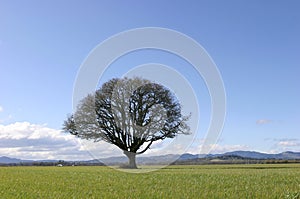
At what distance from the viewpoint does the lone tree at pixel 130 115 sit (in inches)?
1900

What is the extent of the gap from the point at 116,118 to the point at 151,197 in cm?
3870

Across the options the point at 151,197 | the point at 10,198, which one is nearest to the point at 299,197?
the point at 151,197

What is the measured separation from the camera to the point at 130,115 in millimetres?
48062

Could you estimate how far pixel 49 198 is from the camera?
36.0ft

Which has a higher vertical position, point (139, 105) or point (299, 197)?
point (139, 105)

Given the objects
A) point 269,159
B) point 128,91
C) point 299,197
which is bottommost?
point 299,197

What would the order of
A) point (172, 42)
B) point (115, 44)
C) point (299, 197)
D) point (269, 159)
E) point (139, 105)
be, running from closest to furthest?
point (299, 197), point (115, 44), point (172, 42), point (139, 105), point (269, 159)

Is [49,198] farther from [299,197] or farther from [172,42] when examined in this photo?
[172,42]

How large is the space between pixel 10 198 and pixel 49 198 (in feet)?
4.03

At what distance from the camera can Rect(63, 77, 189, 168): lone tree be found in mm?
48250

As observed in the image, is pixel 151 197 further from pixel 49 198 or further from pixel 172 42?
pixel 172 42

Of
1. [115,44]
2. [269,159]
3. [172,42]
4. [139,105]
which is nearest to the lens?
[115,44]

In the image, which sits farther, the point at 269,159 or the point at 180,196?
the point at 269,159

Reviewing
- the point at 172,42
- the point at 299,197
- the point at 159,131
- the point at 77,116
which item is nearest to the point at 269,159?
the point at 159,131
